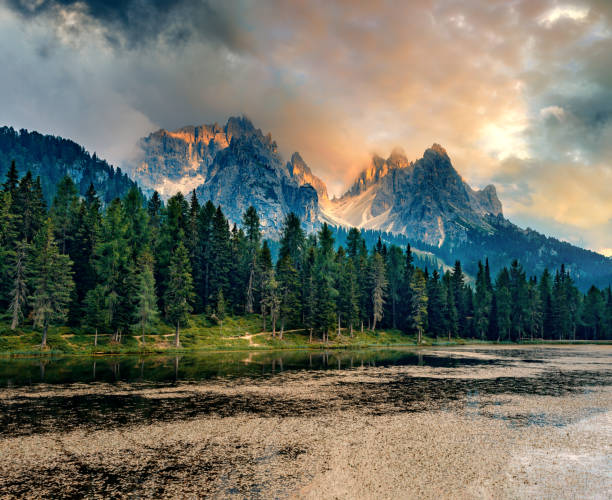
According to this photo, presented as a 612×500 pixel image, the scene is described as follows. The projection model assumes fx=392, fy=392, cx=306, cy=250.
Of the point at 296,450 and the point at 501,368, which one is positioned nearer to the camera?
the point at 296,450

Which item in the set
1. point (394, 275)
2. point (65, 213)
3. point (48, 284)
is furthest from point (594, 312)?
point (65, 213)

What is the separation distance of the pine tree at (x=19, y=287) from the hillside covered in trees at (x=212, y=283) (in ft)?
0.81

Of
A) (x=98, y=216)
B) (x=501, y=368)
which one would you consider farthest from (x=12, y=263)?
(x=501, y=368)

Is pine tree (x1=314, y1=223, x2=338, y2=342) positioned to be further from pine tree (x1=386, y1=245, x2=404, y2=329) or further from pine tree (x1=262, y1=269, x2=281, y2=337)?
pine tree (x1=386, y1=245, x2=404, y2=329)

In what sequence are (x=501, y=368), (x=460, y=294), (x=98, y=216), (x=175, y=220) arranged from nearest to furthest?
(x=501, y=368), (x=98, y=216), (x=175, y=220), (x=460, y=294)

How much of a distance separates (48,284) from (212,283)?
41.3m

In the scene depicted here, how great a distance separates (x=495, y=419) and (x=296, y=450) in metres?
15.3

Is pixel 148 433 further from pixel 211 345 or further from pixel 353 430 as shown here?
pixel 211 345

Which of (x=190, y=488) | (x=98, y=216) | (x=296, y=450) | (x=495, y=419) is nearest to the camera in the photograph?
(x=190, y=488)

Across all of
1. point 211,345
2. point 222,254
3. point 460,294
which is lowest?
point 211,345

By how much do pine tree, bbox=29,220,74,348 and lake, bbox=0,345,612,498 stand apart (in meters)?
27.6

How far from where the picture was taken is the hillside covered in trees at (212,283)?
75438 millimetres

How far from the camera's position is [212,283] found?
4149 inches

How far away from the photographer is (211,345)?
270 ft
